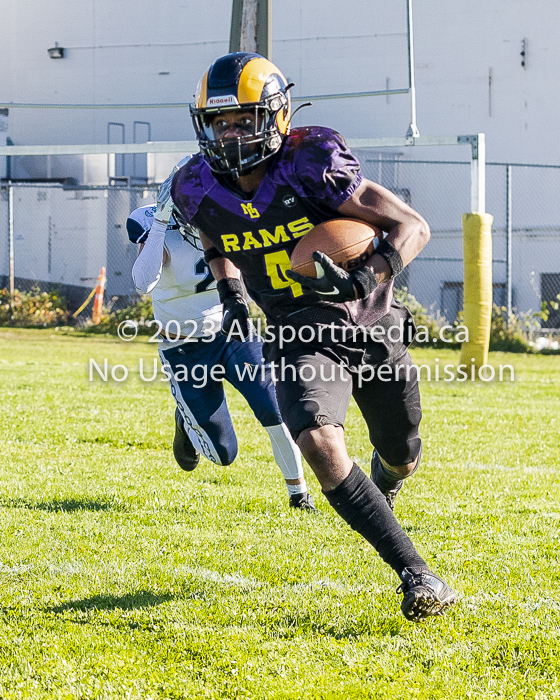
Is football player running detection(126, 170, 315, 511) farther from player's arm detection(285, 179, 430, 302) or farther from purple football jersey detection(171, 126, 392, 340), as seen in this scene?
player's arm detection(285, 179, 430, 302)

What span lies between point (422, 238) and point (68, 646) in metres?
1.68

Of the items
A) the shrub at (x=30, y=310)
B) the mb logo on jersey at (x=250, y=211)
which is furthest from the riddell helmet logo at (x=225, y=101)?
the shrub at (x=30, y=310)

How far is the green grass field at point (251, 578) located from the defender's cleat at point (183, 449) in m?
0.09

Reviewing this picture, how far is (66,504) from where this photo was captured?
165 inches

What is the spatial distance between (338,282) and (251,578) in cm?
113

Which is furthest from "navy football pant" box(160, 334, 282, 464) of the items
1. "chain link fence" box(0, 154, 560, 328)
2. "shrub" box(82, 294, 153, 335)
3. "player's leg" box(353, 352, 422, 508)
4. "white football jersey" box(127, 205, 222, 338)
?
"chain link fence" box(0, 154, 560, 328)

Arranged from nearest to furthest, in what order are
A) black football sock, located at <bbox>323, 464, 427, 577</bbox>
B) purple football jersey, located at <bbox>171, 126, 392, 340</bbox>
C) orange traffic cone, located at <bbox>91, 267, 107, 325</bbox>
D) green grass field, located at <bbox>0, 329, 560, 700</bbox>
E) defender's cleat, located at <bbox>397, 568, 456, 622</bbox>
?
green grass field, located at <bbox>0, 329, 560, 700</bbox>, defender's cleat, located at <bbox>397, 568, 456, 622</bbox>, black football sock, located at <bbox>323, 464, 427, 577</bbox>, purple football jersey, located at <bbox>171, 126, 392, 340</bbox>, orange traffic cone, located at <bbox>91, 267, 107, 325</bbox>

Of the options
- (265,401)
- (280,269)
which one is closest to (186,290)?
(265,401)

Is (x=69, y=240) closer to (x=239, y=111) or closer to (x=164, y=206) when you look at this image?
(x=164, y=206)

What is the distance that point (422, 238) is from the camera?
117 inches

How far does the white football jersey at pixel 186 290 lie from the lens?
173 inches

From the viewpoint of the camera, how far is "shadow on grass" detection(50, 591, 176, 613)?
9.27ft

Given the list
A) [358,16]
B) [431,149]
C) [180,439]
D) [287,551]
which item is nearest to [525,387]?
[180,439]

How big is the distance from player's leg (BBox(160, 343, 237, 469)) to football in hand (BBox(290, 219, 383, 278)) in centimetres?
159
